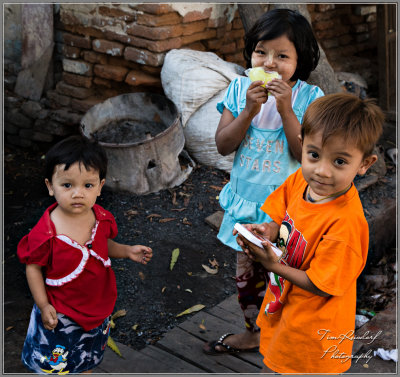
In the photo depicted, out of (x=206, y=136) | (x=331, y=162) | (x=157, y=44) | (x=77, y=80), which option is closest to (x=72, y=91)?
(x=77, y=80)

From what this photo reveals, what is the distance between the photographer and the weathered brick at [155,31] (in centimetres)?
490

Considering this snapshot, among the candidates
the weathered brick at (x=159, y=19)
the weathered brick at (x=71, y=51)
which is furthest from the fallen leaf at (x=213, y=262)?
the weathered brick at (x=71, y=51)

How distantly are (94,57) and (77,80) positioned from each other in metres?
0.36

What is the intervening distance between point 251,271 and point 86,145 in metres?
1.03

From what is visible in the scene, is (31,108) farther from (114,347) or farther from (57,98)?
(114,347)

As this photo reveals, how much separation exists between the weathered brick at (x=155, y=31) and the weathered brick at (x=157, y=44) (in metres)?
0.04

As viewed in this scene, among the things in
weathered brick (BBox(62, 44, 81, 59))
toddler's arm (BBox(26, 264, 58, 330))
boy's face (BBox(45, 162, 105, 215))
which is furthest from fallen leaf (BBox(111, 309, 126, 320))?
weathered brick (BBox(62, 44, 81, 59))

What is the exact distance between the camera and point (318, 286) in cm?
183

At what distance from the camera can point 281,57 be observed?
231cm

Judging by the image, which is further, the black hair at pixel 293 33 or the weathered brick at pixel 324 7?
the weathered brick at pixel 324 7

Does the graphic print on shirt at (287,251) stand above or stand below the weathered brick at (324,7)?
below

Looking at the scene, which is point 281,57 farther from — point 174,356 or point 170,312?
point 170,312

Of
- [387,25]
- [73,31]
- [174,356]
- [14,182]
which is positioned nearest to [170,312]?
[174,356]

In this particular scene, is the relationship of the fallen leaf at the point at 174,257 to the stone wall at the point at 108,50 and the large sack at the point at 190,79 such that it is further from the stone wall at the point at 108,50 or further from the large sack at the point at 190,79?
the stone wall at the point at 108,50
